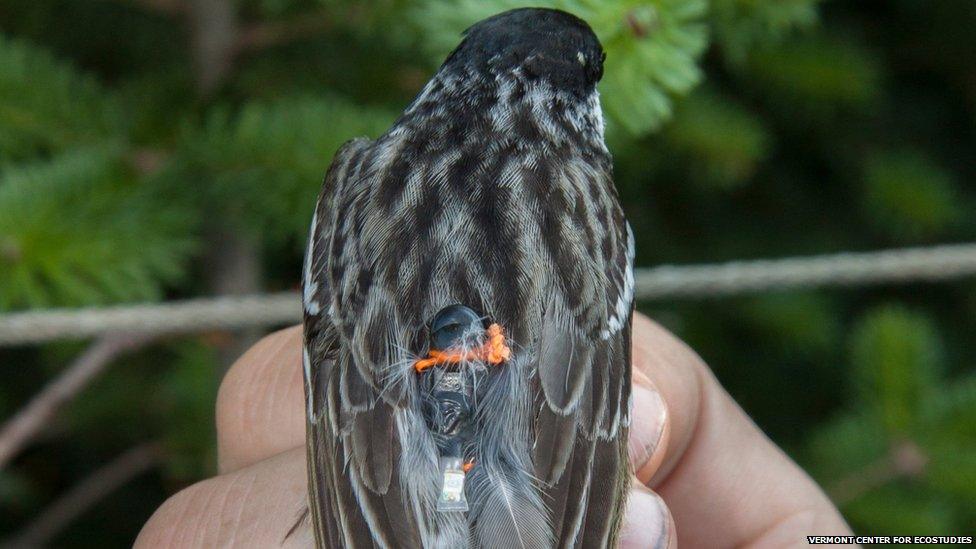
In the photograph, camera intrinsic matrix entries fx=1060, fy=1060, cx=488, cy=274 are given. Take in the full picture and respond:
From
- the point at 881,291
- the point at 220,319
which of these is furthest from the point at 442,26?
the point at 881,291

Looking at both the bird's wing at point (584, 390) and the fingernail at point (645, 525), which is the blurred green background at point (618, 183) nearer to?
the bird's wing at point (584, 390)

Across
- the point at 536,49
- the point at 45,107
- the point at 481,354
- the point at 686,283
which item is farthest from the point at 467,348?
the point at 45,107

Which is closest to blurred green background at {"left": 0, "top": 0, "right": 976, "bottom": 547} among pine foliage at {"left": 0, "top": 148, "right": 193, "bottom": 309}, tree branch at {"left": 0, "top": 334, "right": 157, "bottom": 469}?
pine foliage at {"left": 0, "top": 148, "right": 193, "bottom": 309}

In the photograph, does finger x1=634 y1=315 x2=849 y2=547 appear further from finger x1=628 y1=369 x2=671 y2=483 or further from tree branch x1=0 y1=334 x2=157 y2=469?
tree branch x1=0 y1=334 x2=157 y2=469

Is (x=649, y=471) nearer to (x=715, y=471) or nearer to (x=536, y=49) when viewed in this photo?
(x=715, y=471)

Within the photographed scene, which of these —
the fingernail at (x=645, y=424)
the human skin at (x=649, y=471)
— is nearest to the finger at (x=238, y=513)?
the human skin at (x=649, y=471)

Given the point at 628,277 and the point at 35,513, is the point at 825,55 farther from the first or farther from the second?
the point at 35,513
